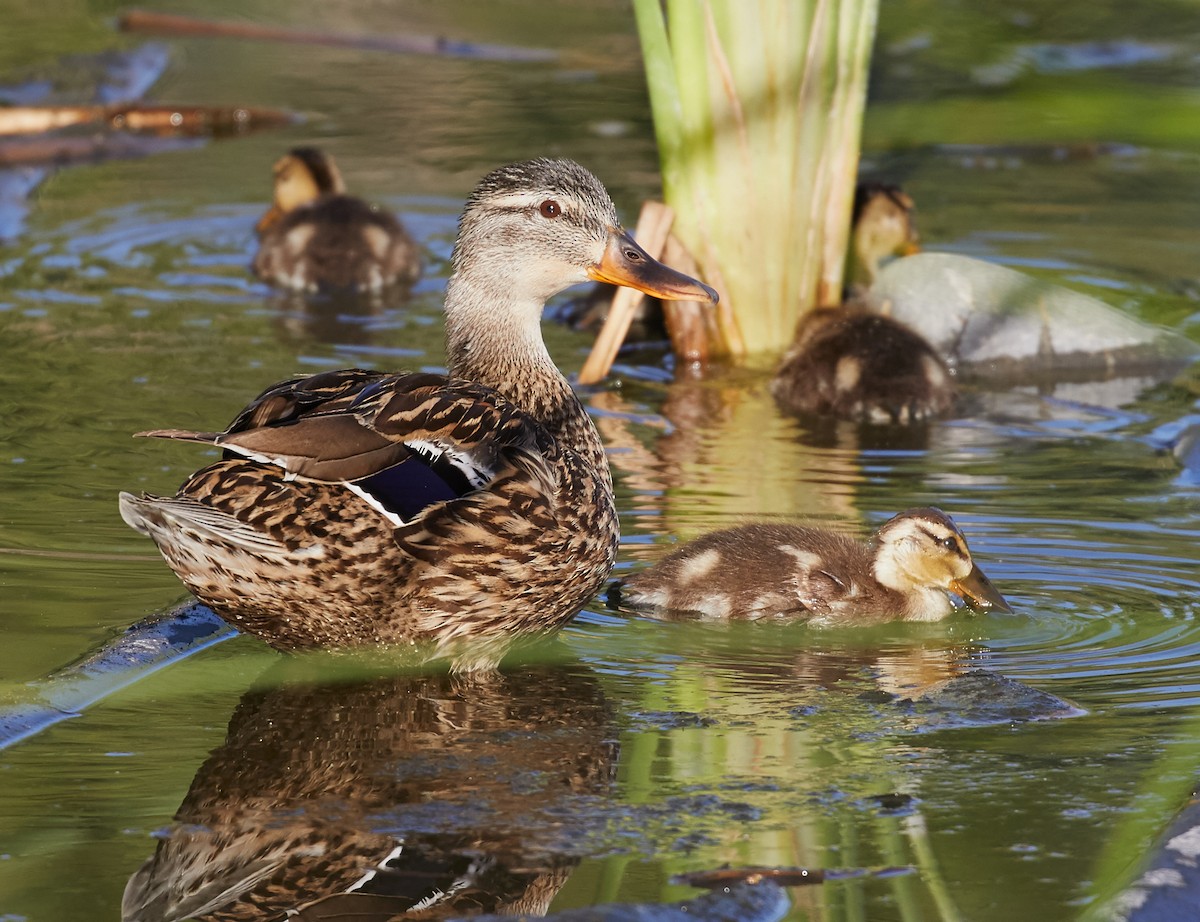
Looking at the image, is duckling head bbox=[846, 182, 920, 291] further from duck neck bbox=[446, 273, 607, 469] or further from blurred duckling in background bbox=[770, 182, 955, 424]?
duck neck bbox=[446, 273, 607, 469]

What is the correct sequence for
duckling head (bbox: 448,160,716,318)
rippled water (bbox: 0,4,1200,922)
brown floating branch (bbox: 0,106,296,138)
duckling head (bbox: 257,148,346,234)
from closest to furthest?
Answer: rippled water (bbox: 0,4,1200,922), duckling head (bbox: 448,160,716,318), duckling head (bbox: 257,148,346,234), brown floating branch (bbox: 0,106,296,138)

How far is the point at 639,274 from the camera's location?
14.8 ft

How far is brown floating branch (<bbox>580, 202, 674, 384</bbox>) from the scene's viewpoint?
20.5 feet

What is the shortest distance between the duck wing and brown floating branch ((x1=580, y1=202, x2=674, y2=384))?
7.87 feet

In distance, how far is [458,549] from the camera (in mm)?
3643

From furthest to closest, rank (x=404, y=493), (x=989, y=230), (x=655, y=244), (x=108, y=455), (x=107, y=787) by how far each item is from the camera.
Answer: (x=989, y=230)
(x=655, y=244)
(x=108, y=455)
(x=404, y=493)
(x=107, y=787)

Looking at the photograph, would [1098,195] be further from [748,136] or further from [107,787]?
[107,787]

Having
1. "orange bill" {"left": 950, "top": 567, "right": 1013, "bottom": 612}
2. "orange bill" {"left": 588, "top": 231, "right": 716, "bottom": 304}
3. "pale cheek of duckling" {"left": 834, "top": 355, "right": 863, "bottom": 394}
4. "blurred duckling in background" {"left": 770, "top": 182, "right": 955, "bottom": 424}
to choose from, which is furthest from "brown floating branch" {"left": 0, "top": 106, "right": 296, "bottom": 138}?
"orange bill" {"left": 950, "top": 567, "right": 1013, "bottom": 612}

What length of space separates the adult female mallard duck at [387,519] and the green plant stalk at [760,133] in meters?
2.41

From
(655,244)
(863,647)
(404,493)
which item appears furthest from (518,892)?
(655,244)

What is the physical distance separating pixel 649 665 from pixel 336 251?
4074 millimetres

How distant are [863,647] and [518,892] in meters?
1.48

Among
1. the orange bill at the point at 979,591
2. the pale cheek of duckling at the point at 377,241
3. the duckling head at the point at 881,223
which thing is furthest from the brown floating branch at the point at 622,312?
the orange bill at the point at 979,591

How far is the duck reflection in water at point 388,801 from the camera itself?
2758mm
